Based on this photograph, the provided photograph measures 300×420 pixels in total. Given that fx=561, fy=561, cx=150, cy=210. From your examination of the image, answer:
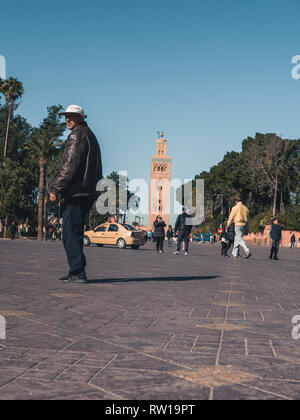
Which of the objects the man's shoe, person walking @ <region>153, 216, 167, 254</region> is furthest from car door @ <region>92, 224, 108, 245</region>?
the man's shoe

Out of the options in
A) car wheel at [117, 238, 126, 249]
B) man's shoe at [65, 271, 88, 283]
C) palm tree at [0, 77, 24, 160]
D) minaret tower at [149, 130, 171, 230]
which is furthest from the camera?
minaret tower at [149, 130, 171, 230]

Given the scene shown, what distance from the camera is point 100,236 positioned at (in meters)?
31.7

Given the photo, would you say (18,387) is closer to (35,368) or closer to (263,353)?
(35,368)

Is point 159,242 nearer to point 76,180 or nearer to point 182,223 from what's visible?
point 182,223

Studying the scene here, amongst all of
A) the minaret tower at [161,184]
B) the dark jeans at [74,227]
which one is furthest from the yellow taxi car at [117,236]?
the minaret tower at [161,184]

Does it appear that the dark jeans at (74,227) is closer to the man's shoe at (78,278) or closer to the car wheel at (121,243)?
the man's shoe at (78,278)

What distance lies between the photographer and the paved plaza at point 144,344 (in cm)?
278

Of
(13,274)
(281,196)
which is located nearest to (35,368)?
(13,274)

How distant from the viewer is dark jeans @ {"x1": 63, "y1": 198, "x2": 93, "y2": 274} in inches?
293

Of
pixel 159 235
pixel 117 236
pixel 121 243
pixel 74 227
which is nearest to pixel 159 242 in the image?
pixel 159 235

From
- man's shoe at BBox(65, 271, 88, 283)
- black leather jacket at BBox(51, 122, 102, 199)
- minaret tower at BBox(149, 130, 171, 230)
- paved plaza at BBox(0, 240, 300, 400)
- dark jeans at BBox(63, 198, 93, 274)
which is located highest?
minaret tower at BBox(149, 130, 171, 230)

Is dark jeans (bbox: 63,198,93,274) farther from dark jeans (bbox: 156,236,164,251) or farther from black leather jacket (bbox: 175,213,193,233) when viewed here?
dark jeans (bbox: 156,236,164,251)

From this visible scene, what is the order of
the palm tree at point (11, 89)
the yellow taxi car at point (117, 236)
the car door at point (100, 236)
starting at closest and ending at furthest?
the yellow taxi car at point (117, 236) < the car door at point (100, 236) < the palm tree at point (11, 89)
